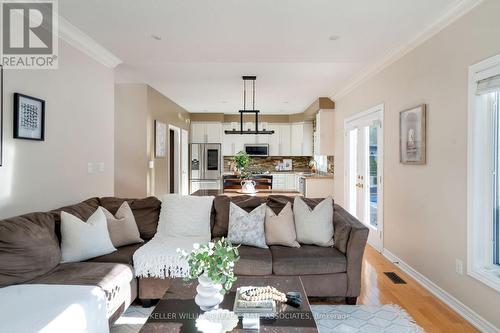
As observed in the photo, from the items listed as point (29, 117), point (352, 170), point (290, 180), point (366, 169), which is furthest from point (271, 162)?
point (29, 117)

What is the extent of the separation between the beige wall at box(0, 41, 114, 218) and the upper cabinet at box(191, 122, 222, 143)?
4524 millimetres

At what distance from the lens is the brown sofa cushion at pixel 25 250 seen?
199 cm

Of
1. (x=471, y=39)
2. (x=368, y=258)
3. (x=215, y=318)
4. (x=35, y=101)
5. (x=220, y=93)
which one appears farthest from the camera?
(x=220, y=93)

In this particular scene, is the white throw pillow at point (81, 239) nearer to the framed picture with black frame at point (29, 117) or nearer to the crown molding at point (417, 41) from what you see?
the framed picture with black frame at point (29, 117)

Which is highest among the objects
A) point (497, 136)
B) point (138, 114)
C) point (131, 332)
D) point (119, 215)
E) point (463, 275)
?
point (138, 114)

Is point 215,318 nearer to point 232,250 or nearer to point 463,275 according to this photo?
point 232,250

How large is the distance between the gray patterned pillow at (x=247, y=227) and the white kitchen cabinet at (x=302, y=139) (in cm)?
566

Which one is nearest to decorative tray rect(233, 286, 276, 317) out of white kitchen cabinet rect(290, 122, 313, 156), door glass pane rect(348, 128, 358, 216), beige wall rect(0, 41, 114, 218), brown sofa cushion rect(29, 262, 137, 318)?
brown sofa cushion rect(29, 262, 137, 318)

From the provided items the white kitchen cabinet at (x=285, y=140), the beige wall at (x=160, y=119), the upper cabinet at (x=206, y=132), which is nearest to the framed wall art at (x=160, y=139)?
the beige wall at (x=160, y=119)

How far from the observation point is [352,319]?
8.00 ft

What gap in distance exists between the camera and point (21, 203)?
256cm

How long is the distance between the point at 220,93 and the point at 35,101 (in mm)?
3859

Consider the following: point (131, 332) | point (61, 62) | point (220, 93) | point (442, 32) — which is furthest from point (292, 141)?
point (131, 332)

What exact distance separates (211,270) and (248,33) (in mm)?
2448
